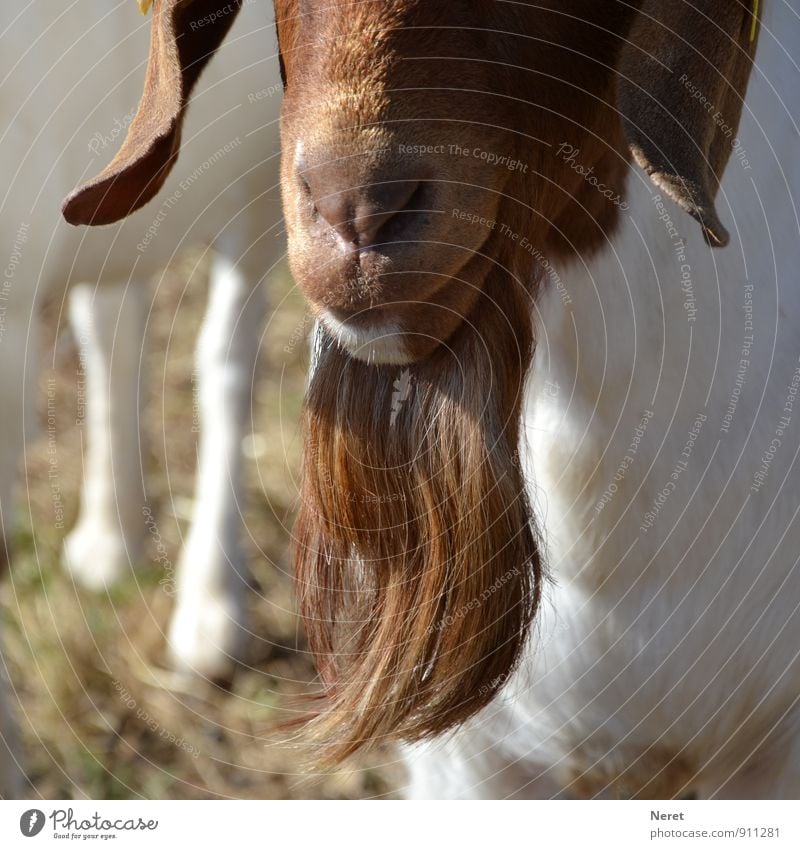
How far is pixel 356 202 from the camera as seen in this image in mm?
716

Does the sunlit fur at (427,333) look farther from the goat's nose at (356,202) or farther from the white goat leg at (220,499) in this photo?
the white goat leg at (220,499)

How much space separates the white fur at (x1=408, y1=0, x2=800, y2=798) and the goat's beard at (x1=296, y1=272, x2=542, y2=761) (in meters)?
0.05

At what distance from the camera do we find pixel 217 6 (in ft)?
3.10

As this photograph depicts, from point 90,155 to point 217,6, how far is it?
1.18 feet

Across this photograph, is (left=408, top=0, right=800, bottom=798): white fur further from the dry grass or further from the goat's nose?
the dry grass

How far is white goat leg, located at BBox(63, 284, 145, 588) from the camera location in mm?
1810

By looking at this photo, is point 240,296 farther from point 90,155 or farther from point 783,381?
point 783,381

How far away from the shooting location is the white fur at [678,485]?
0.96 meters

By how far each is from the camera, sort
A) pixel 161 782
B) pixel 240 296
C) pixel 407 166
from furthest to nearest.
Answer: pixel 240 296 → pixel 161 782 → pixel 407 166
